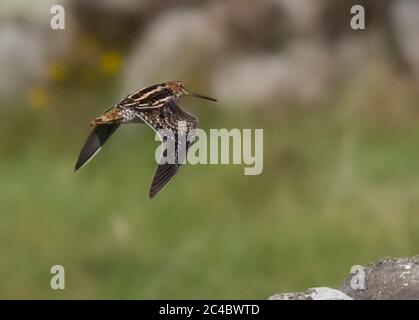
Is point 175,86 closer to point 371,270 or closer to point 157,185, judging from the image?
point 157,185

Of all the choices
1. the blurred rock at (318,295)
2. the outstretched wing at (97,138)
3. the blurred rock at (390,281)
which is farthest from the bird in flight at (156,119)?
the blurred rock at (390,281)

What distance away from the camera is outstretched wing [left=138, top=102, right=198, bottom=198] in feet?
17.5

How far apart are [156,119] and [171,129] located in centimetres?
15

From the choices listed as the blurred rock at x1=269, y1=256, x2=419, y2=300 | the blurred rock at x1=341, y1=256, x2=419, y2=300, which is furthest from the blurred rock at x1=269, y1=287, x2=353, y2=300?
the blurred rock at x1=341, y1=256, x2=419, y2=300

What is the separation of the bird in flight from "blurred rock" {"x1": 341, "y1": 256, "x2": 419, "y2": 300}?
1.24 metres

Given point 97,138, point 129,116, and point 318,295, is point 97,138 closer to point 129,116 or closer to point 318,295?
point 129,116

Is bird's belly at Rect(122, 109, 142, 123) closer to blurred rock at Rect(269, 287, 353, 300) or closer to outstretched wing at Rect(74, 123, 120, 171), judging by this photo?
outstretched wing at Rect(74, 123, 120, 171)

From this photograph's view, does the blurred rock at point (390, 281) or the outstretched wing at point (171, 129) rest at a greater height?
the outstretched wing at point (171, 129)

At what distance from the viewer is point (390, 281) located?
591 centimetres

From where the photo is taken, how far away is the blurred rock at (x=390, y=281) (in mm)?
5793

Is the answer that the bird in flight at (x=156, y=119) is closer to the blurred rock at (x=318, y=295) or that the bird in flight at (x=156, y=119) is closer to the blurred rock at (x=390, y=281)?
the blurred rock at (x=318, y=295)

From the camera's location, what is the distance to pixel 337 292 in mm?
5773
